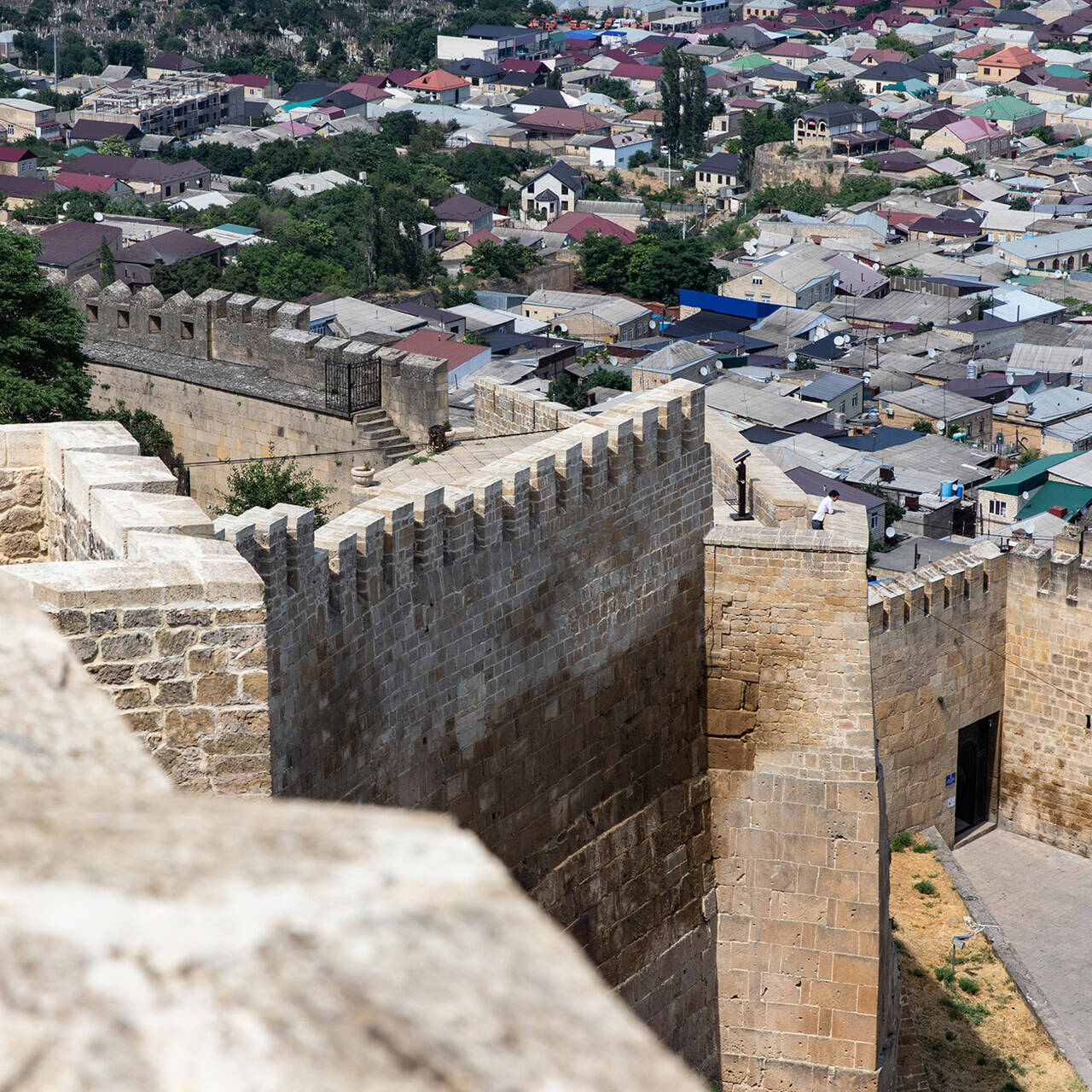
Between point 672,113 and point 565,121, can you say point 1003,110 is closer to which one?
point 672,113

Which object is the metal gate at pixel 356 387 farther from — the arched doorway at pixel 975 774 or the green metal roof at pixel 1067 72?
the green metal roof at pixel 1067 72

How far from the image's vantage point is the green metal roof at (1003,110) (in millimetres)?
122375

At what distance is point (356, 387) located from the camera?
19.4 meters

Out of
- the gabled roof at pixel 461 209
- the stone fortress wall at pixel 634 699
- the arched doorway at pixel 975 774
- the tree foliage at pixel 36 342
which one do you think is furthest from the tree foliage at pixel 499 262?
the stone fortress wall at pixel 634 699

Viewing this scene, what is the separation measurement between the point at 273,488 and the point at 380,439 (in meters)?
1.35

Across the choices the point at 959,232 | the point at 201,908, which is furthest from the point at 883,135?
the point at 201,908

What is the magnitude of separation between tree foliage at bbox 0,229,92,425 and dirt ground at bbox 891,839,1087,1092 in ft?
31.9

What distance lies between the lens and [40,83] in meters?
129

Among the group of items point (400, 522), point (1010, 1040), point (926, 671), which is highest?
point (400, 522)

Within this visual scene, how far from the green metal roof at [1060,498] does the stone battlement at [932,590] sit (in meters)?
32.1

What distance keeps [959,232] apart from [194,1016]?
315 ft

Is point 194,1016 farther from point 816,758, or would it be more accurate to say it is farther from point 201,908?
point 816,758

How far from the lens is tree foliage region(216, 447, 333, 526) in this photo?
59.6 feet

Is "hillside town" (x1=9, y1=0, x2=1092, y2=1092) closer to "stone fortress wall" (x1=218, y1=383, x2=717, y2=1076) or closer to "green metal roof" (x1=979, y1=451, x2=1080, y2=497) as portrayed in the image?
"stone fortress wall" (x1=218, y1=383, x2=717, y2=1076)
